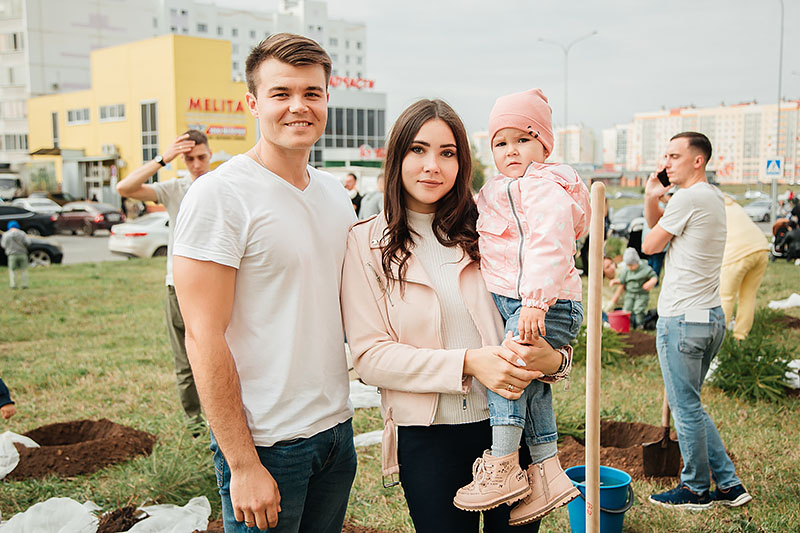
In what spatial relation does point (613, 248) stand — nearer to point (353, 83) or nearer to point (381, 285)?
point (381, 285)

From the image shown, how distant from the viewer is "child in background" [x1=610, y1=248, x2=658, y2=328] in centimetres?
945

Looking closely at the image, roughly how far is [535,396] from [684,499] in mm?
2364

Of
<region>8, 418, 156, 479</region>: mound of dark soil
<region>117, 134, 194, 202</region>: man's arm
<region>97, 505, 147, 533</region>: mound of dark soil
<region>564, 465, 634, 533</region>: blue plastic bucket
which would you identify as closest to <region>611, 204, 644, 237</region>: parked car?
<region>117, 134, 194, 202</region>: man's arm

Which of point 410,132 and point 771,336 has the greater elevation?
point 410,132

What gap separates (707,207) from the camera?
386 centimetres

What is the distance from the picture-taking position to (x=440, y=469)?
86.7 inches

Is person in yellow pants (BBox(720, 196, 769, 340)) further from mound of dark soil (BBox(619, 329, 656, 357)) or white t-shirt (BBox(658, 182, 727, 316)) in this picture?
white t-shirt (BBox(658, 182, 727, 316))

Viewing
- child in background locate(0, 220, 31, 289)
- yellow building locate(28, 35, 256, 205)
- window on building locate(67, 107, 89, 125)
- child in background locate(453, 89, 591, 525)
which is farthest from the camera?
window on building locate(67, 107, 89, 125)

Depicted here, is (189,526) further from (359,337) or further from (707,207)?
(707,207)

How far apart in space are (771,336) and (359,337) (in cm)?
771

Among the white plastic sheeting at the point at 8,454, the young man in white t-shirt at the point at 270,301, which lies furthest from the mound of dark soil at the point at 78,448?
the young man in white t-shirt at the point at 270,301

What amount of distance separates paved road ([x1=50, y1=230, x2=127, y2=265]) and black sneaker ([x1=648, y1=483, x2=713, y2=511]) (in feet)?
60.6

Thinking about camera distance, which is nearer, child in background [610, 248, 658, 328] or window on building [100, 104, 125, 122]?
child in background [610, 248, 658, 328]

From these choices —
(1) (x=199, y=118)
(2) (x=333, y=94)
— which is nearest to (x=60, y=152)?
(1) (x=199, y=118)
